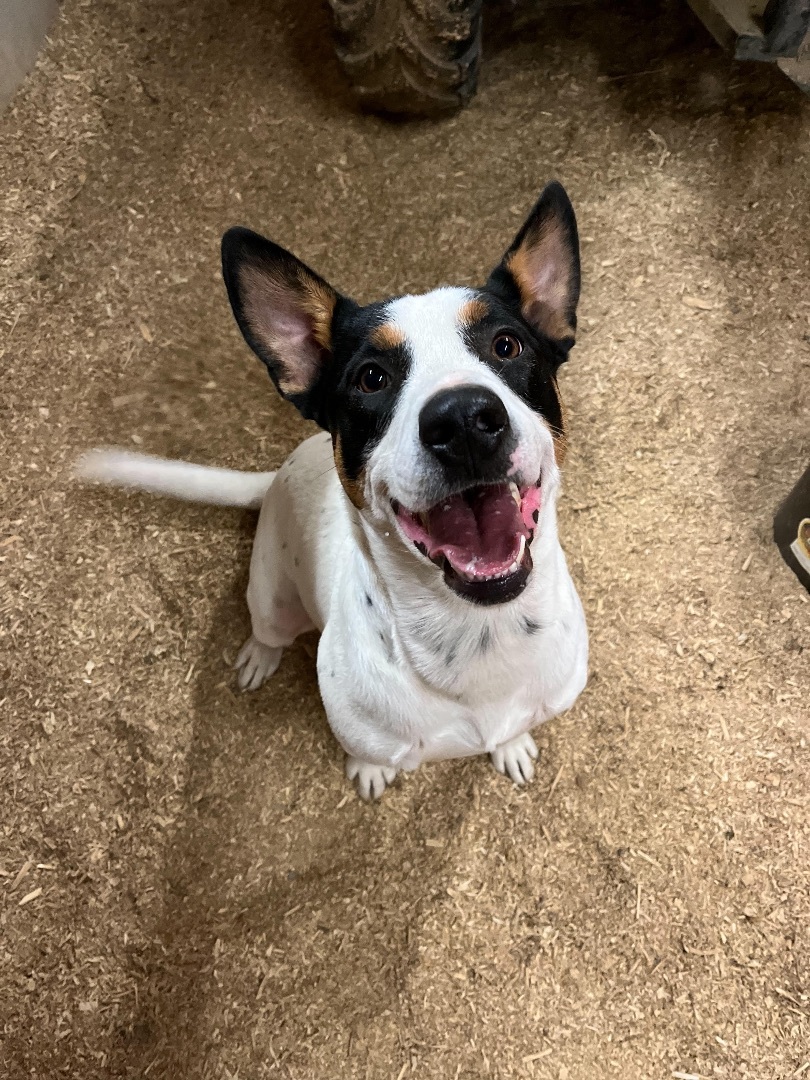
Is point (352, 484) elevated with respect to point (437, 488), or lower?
lower

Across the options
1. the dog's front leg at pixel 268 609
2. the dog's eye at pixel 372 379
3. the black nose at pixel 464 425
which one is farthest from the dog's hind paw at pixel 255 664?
the black nose at pixel 464 425

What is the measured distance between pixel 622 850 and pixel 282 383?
70.3 inches

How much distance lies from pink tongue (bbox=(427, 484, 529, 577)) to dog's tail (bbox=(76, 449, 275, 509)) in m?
1.23

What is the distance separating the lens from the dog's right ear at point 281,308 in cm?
162

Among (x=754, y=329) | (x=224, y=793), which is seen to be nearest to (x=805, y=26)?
(x=754, y=329)

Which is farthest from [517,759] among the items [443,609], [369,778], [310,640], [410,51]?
[410,51]

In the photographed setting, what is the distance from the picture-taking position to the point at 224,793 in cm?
256

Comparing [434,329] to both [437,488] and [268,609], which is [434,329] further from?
[268,609]

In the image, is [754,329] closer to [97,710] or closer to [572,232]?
[572,232]

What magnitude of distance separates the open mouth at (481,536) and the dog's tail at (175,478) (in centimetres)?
123

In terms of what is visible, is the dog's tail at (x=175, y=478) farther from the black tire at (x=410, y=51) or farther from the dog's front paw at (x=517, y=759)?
the black tire at (x=410, y=51)

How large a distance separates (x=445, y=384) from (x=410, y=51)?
2596 millimetres

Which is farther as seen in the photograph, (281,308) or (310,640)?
(310,640)

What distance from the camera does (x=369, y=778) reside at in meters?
2.48
